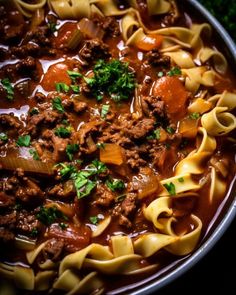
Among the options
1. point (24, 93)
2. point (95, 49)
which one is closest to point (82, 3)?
point (95, 49)

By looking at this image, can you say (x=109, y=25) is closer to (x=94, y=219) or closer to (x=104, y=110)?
(x=104, y=110)

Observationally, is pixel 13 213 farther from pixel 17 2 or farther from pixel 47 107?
pixel 17 2

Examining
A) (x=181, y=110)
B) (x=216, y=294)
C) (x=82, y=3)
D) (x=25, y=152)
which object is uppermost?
(x=82, y=3)

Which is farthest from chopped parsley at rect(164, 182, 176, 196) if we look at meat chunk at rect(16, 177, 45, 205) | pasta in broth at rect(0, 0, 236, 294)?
meat chunk at rect(16, 177, 45, 205)

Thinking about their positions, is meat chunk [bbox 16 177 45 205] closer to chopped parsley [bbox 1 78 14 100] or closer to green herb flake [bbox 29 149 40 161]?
green herb flake [bbox 29 149 40 161]

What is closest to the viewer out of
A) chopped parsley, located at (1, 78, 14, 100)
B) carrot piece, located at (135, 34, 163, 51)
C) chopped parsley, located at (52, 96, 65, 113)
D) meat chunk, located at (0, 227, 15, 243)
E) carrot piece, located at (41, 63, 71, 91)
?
meat chunk, located at (0, 227, 15, 243)

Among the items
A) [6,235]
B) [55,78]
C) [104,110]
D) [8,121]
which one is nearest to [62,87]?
[55,78]

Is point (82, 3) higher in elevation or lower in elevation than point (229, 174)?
higher
